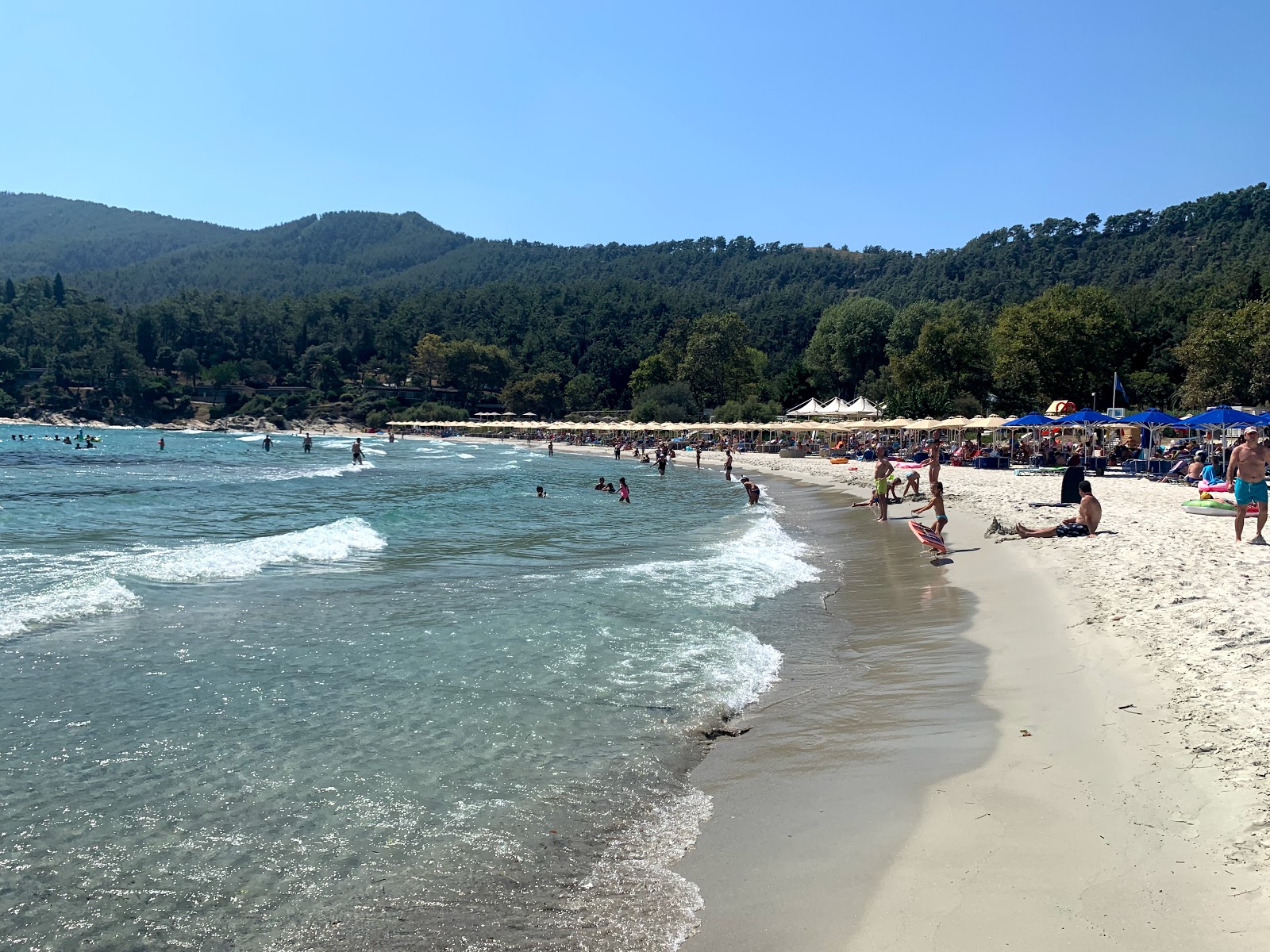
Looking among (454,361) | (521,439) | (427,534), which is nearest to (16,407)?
(454,361)

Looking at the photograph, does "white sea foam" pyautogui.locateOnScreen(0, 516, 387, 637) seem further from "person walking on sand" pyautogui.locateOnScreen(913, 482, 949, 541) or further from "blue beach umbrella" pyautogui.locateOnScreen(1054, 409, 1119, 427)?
"blue beach umbrella" pyautogui.locateOnScreen(1054, 409, 1119, 427)

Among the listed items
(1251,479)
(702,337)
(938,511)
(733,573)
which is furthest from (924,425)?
(702,337)

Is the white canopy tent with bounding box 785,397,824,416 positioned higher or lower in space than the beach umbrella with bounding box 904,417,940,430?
higher

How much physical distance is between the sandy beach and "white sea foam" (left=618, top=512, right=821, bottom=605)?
3436mm

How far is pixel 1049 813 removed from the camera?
14.9ft

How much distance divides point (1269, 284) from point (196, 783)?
235 ft

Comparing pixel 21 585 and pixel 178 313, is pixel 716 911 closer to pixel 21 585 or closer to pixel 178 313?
pixel 21 585

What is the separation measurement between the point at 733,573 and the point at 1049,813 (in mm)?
8211

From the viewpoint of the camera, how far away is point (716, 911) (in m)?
3.91

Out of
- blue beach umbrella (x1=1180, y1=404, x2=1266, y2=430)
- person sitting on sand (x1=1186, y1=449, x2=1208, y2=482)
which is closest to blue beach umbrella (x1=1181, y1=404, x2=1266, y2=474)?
blue beach umbrella (x1=1180, y1=404, x2=1266, y2=430)

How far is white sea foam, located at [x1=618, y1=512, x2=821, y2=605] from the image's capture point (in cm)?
1122

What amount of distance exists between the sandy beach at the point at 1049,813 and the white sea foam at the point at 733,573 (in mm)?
3436

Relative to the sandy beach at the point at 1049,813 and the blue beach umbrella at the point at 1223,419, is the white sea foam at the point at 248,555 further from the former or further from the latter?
the blue beach umbrella at the point at 1223,419

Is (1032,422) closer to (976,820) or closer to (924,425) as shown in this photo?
(924,425)
